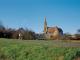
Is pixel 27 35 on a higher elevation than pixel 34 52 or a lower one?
higher

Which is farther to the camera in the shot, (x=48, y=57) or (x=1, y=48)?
(x=1, y=48)

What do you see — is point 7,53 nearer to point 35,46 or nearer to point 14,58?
point 14,58

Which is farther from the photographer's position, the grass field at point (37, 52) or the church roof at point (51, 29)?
the church roof at point (51, 29)

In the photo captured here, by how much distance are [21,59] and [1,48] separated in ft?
9.21

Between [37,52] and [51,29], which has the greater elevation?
[51,29]

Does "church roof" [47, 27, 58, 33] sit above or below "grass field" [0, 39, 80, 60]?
above

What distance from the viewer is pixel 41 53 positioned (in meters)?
15.6

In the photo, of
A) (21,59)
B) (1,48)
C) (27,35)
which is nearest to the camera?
(21,59)

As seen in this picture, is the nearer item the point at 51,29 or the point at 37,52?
the point at 37,52

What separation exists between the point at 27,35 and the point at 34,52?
20560 millimetres

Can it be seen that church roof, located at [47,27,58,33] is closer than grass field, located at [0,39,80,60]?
No

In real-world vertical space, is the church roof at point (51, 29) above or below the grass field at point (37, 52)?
above

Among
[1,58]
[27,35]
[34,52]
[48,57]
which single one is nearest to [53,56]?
[48,57]

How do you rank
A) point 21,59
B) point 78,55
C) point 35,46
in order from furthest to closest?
point 35,46 → point 21,59 → point 78,55
